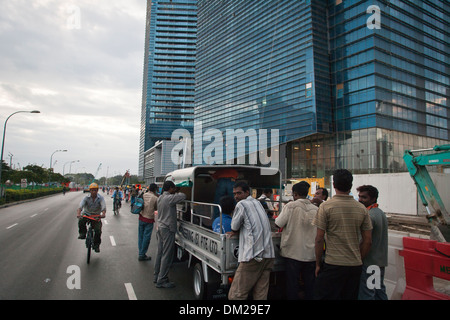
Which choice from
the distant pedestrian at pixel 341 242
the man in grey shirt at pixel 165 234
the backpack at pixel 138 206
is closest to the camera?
the distant pedestrian at pixel 341 242

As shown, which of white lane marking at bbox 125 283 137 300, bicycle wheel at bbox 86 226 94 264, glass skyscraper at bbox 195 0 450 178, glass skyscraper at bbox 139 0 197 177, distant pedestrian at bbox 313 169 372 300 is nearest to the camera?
distant pedestrian at bbox 313 169 372 300

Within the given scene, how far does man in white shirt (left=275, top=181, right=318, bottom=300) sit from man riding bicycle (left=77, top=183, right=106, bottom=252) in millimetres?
5326

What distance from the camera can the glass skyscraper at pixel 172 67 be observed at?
12900 cm

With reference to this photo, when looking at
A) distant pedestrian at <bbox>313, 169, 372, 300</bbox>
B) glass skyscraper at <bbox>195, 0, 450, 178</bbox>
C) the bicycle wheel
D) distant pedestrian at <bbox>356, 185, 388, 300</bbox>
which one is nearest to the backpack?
the bicycle wheel

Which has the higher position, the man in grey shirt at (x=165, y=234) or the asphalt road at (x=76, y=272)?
the man in grey shirt at (x=165, y=234)

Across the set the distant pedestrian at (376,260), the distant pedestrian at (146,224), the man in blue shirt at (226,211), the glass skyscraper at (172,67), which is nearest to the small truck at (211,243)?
the man in blue shirt at (226,211)

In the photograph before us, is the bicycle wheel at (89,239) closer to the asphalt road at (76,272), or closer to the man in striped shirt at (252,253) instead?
the asphalt road at (76,272)

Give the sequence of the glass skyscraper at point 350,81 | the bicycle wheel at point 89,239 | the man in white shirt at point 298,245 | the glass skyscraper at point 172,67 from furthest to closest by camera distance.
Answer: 1. the glass skyscraper at point 172,67
2. the glass skyscraper at point 350,81
3. the bicycle wheel at point 89,239
4. the man in white shirt at point 298,245

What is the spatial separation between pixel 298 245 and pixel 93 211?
5.74 metres

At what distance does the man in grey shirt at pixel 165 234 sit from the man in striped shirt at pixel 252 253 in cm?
217

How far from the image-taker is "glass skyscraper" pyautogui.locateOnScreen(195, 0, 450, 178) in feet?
148

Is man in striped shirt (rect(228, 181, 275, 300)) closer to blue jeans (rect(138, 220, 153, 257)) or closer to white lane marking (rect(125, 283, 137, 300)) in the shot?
white lane marking (rect(125, 283, 137, 300))

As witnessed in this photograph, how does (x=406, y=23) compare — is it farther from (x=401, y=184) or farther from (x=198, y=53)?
(x=198, y=53)
